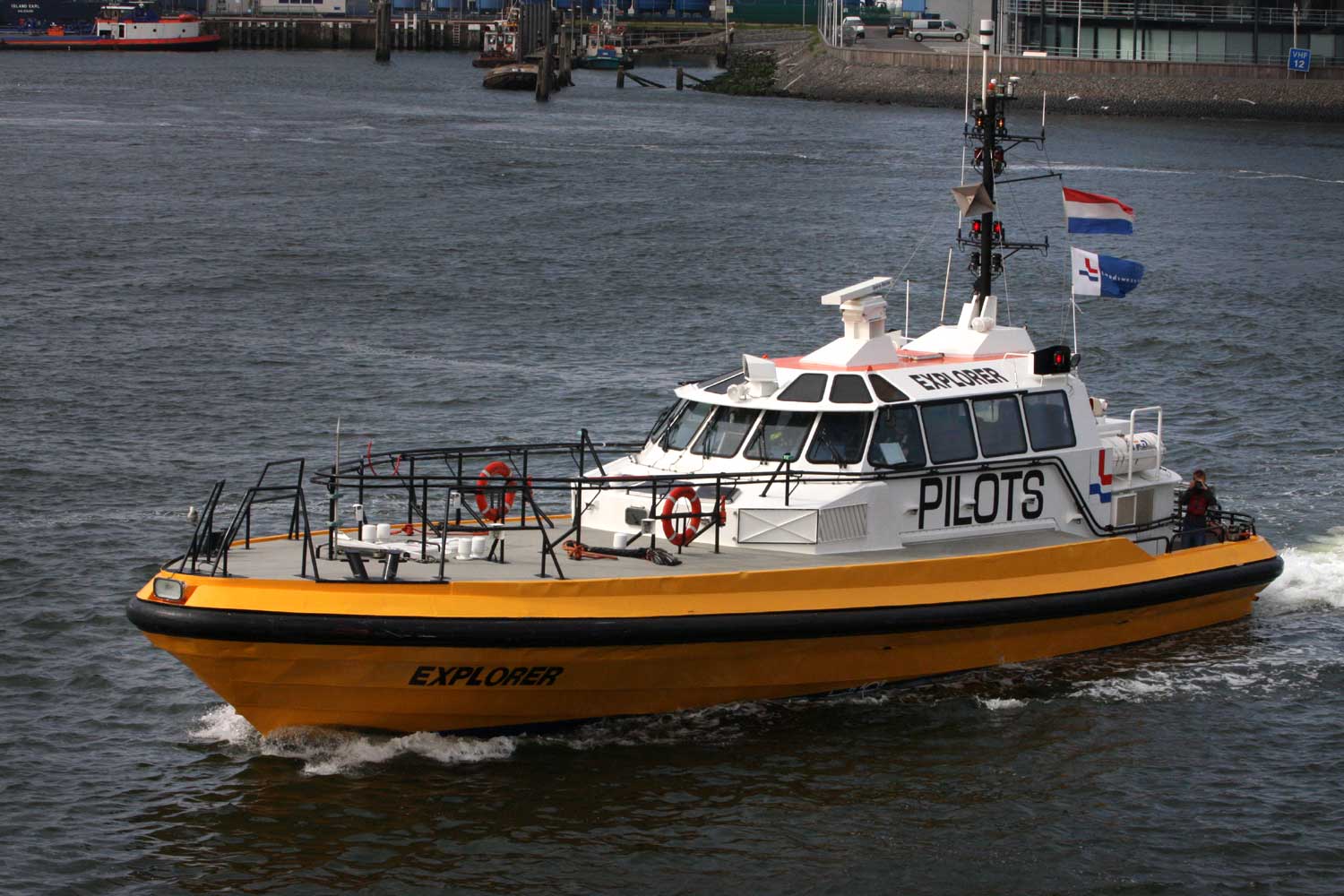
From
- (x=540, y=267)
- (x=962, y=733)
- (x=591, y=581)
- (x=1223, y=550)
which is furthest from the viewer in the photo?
(x=540, y=267)

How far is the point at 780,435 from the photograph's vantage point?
16.6 m

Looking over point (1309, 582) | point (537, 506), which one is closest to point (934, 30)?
point (1309, 582)

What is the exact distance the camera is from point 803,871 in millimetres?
13336

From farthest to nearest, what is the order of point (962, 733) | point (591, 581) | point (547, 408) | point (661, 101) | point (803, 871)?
1. point (661, 101)
2. point (547, 408)
3. point (962, 733)
4. point (591, 581)
5. point (803, 871)

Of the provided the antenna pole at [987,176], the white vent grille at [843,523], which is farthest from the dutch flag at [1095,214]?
the white vent grille at [843,523]

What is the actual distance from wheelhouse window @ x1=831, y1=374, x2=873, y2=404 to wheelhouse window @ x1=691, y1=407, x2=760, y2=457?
Result: 0.79 m

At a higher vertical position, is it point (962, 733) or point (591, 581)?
point (591, 581)

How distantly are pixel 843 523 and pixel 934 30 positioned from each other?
110112 mm

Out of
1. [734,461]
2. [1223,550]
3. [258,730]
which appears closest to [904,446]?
[734,461]

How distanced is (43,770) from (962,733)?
8.00 m

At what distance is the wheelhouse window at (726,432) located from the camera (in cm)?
1675

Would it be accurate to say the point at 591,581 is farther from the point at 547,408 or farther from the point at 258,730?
the point at 547,408

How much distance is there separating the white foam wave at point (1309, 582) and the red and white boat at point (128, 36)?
134m

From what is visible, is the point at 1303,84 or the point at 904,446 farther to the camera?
the point at 1303,84
